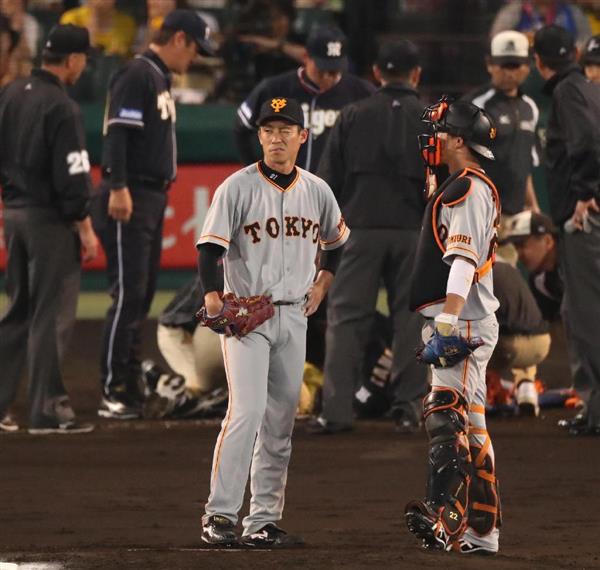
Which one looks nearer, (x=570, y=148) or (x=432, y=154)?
(x=432, y=154)

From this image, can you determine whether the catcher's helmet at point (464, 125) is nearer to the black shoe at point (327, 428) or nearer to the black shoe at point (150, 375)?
the black shoe at point (327, 428)

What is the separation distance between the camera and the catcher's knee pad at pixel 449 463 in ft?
21.1

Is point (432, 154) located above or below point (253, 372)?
above

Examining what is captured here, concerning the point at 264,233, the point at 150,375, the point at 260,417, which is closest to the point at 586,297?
the point at 150,375

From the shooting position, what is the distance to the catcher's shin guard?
661 centimetres

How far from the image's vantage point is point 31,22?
15.9 m

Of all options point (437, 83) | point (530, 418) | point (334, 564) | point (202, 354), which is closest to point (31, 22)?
point (437, 83)

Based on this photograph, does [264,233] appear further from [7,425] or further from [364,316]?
[7,425]

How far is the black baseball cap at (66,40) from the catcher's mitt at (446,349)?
374cm

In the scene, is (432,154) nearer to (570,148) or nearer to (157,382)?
(570,148)

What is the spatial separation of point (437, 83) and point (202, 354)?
757cm

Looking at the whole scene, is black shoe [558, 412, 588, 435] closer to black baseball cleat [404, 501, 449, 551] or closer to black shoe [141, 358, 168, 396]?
black shoe [141, 358, 168, 396]

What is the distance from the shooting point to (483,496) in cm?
664

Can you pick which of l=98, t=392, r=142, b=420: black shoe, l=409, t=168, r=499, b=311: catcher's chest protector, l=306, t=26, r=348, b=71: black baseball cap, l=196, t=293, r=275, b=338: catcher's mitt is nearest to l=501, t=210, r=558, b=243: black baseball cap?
l=306, t=26, r=348, b=71: black baseball cap
